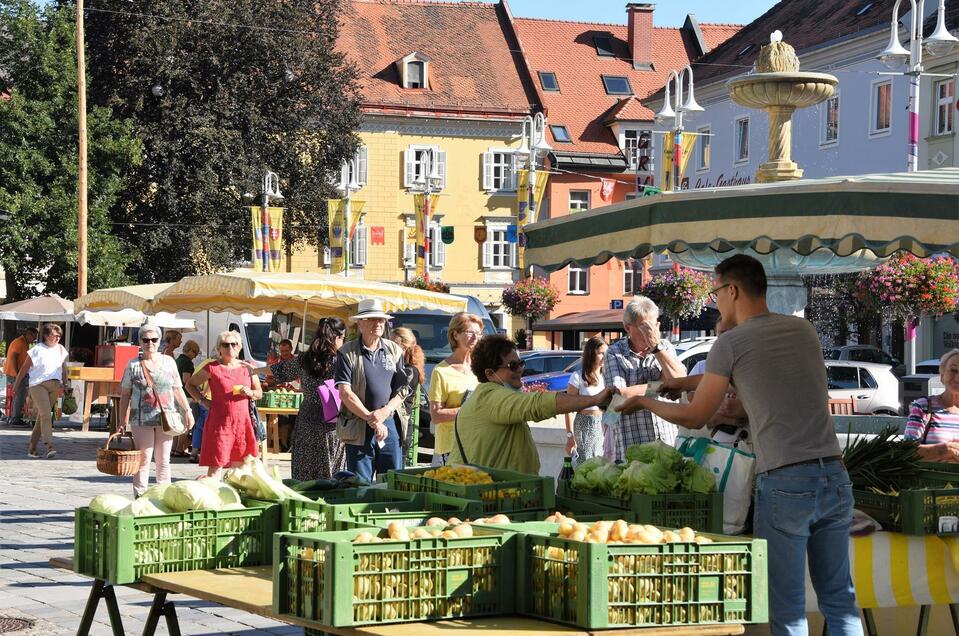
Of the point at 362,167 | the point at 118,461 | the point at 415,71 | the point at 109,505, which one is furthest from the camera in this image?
the point at 415,71

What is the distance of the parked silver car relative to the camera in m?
25.6

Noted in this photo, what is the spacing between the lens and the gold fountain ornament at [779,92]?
10031 millimetres

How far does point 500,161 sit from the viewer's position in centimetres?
6366

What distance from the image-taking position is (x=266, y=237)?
4106cm

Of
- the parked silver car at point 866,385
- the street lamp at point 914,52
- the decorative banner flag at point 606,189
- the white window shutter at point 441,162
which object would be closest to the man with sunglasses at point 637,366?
the street lamp at point 914,52

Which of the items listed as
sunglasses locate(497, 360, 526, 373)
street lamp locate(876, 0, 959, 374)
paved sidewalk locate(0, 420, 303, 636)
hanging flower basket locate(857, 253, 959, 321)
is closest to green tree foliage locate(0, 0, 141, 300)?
paved sidewalk locate(0, 420, 303, 636)

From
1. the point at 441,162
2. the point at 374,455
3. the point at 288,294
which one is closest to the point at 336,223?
the point at 441,162

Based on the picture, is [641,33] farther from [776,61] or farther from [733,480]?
[733,480]

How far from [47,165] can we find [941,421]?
38348mm

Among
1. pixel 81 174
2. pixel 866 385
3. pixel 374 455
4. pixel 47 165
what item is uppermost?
pixel 47 165

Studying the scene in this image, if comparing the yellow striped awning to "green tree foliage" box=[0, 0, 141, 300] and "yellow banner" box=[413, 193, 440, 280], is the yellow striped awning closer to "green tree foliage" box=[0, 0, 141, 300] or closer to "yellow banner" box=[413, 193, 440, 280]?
"green tree foliage" box=[0, 0, 141, 300]

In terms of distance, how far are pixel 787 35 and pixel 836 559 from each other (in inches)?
1730

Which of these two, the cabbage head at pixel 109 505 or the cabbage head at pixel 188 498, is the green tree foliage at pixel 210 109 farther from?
the cabbage head at pixel 188 498

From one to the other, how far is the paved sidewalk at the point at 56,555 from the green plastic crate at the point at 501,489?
2.30m
